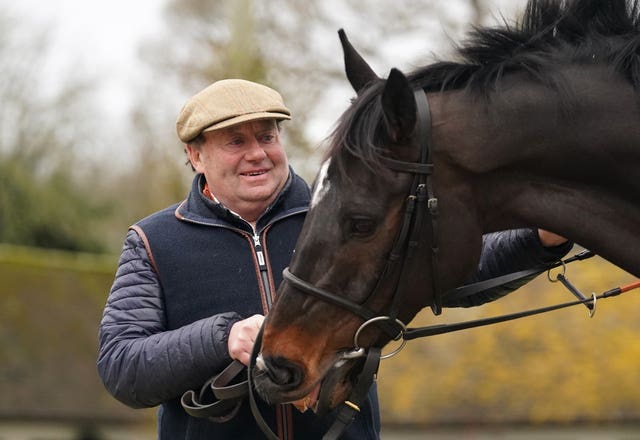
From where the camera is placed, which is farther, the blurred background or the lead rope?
the blurred background

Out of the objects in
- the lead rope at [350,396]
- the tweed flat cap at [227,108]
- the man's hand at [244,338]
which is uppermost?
the tweed flat cap at [227,108]

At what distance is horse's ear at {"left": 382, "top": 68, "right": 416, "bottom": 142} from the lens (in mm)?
2994

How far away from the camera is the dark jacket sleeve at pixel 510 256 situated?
363 centimetres

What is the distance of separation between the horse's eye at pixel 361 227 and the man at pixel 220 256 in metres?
0.64

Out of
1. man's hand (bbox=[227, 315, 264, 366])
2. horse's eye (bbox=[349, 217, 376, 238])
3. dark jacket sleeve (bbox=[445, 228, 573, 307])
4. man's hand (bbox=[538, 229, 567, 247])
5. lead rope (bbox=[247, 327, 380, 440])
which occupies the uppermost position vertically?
horse's eye (bbox=[349, 217, 376, 238])

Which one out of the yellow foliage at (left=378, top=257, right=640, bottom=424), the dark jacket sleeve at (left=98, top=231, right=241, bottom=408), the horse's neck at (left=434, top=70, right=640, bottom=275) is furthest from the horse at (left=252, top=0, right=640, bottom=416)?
the yellow foliage at (left=378, top=257, right=640, bottom=424)

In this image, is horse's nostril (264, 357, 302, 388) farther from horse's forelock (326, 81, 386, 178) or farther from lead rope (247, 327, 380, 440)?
horse's forelock (326, 81, 386, 178)

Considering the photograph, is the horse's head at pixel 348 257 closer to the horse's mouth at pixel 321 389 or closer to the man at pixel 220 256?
the horse's mouth at pixel 321 389

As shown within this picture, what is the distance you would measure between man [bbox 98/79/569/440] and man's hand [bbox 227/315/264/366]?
116 mm

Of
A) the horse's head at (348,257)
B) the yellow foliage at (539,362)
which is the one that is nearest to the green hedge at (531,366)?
the yellow foliage at (539,362)

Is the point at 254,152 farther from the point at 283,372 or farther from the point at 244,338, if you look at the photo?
the point at 283,372

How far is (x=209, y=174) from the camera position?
379cm

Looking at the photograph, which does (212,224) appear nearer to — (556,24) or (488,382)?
(556,24)

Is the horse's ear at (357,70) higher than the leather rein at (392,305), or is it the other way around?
the horse's ear at (357,70)
